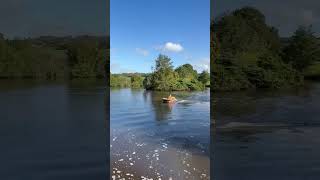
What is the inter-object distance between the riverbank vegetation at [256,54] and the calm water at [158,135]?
2068 mm

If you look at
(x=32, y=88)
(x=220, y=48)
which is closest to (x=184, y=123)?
(x=220, y=48)

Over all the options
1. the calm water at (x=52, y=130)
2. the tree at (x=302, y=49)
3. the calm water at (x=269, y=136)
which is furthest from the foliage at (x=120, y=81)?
the tree at (x=302, y=49)

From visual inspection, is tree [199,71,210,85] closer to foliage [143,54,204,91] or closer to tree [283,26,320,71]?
foliage [143,54,204,91]

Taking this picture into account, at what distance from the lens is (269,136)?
6398 millimetres

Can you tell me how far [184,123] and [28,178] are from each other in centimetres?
410

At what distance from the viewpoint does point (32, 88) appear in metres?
7.49

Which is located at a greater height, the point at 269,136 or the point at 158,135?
the point at 269,136

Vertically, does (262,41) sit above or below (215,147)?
above

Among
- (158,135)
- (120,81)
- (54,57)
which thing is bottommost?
(158,135)

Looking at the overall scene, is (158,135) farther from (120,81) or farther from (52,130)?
(52,130)

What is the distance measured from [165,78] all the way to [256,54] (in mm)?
2932

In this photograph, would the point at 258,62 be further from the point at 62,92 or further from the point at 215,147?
the point at 62,92

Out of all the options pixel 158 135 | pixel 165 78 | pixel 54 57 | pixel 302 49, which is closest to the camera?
pixel 302 49

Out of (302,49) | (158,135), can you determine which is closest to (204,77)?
(158,135)
